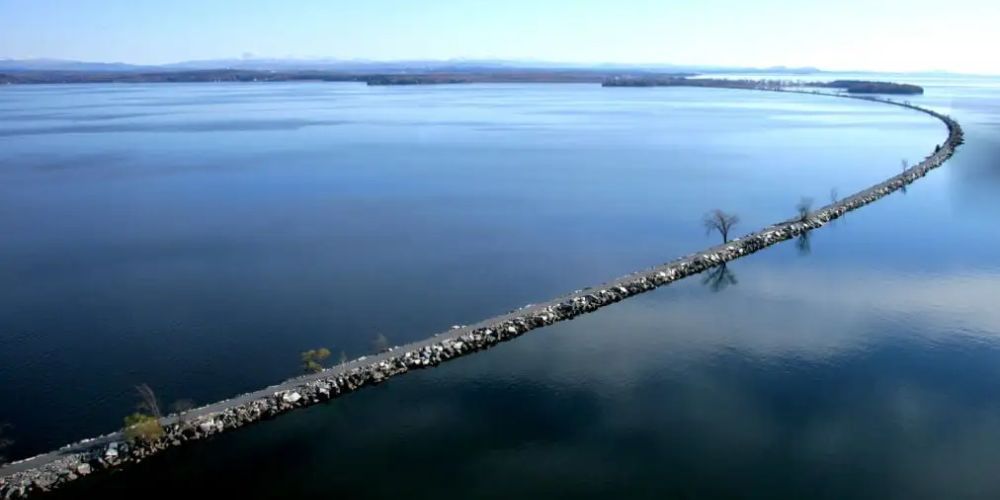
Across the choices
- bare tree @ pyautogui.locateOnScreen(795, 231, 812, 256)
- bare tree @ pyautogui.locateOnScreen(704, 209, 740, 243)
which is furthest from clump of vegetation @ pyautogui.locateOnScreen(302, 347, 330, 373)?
bare tree @ pyautogui.locateOnScreen(795, 231, 812, 256)

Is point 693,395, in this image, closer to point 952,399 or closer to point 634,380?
point 634,380

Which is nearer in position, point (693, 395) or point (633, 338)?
point (693, 395)

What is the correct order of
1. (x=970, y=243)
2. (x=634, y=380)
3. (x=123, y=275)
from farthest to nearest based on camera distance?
1. (x=970, y=243)
2. (x=123, y=275)
3. (x=634, y=380)

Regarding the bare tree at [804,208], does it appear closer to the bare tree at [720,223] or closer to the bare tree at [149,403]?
the bare tree at [720,223]

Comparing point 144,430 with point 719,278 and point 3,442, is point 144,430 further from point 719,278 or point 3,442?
point 719,278

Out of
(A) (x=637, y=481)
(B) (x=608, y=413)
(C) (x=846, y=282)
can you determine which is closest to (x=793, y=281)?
(C) (x=846, y=282)

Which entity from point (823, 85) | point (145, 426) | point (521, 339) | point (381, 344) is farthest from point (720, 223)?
point (823, 85)

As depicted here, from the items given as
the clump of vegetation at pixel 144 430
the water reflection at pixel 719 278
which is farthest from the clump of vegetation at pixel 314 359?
the water reflection at pixel 719 278
